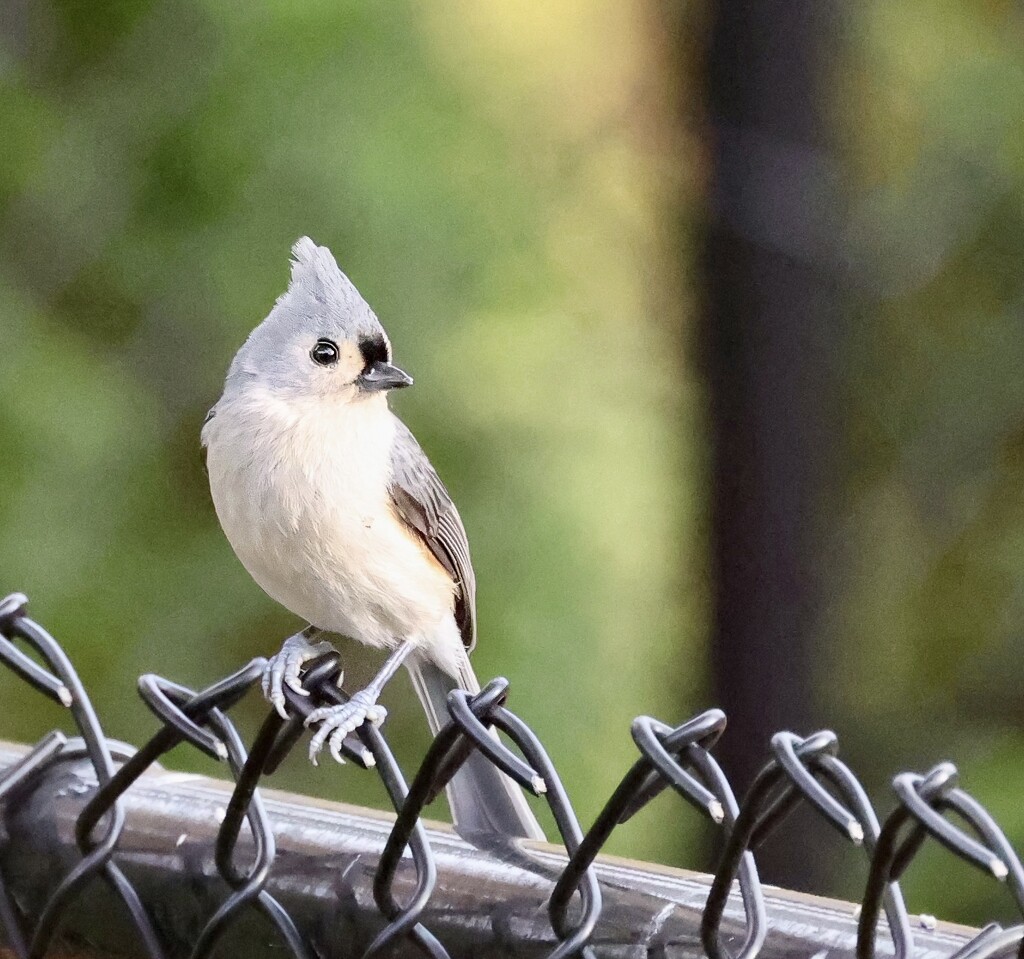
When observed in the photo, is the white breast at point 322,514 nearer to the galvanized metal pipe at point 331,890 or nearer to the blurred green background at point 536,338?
the galvanized metal pipe at point 331,890

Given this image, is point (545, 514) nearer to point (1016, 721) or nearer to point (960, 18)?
point (1016, 721)

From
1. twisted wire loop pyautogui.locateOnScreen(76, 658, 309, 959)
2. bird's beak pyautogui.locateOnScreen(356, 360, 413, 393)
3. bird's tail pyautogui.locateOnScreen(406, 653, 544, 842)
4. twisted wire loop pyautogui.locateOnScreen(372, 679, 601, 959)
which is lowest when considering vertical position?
bird's tail pyautogui.locateOnScreen(406, 653, 544, 842)

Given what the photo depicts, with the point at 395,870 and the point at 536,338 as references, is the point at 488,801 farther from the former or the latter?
the point at 536,338

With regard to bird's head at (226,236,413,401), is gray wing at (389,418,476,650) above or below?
below

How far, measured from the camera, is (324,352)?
2.07 meters

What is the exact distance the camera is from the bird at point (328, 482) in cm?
199

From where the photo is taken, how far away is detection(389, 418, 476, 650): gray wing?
2.26 metres

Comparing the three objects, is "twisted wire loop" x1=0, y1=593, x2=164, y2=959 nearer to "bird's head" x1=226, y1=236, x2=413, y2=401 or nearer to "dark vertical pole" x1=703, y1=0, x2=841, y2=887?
"bird's head" x1=226, y1=236, x2=413, y2=401

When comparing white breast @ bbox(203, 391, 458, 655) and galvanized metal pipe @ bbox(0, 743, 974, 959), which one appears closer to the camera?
galvanized metal pipe @ bbox(0, 743, 974, 959)

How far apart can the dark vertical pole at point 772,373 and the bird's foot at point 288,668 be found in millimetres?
1685

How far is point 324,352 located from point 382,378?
106 mm

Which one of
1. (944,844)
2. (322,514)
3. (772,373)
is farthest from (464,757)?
(772,373)

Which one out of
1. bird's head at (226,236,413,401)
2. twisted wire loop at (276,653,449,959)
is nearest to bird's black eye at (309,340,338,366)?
bird's head at (226,236,413,401)

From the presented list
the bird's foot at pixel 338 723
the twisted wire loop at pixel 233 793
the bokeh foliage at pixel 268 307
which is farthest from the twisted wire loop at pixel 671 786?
the bokeh foliage at pixel 268 307
